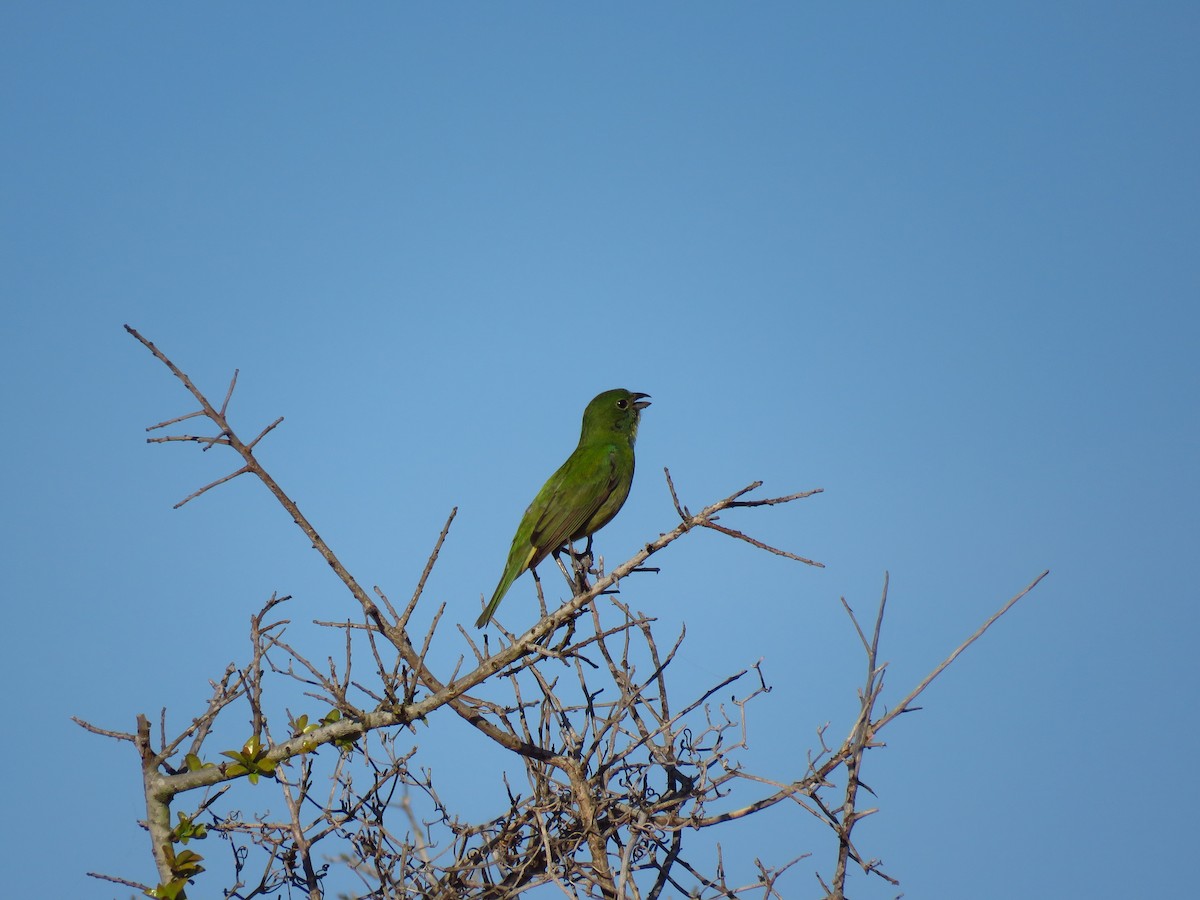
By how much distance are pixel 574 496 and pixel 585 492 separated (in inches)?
3.8

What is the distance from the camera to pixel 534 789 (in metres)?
4.77

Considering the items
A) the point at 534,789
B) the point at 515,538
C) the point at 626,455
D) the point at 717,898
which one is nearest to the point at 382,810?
the point at 534,789

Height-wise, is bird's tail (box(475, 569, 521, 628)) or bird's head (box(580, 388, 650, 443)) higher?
bird's head (box(580, 388, 650, 443))

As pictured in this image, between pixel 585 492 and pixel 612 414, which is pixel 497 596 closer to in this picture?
pixel 585 492

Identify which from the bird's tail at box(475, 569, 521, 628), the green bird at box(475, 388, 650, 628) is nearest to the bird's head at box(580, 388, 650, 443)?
the green bird at box(475, 388, 650, 628)

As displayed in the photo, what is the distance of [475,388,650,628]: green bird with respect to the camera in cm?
785

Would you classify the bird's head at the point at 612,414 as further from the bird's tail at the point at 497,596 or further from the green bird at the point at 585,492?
the bird's tail at the point at 497,596

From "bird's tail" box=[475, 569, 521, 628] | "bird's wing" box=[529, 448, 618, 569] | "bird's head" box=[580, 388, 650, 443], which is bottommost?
"bird's tail" box=[475, 569, 521, 628]

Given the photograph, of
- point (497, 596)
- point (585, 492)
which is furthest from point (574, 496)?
point (497, 596)

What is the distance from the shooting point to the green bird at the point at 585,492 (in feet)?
25.8

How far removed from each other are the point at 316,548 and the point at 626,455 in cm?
426

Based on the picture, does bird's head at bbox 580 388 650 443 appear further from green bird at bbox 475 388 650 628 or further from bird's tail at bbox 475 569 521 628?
bird's tail at bbox 475 569 521 628

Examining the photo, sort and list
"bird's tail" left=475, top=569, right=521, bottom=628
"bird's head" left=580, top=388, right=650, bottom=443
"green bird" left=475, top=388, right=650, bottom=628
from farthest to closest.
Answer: "bird's head" left=580, top=388, right=650, bottom=443 < "green bird" left=475, top=388, right=650, bottom=628 < "bird's tail" left=475, top=569, right=521, bottom=628

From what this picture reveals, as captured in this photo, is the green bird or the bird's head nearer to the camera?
the green bird
